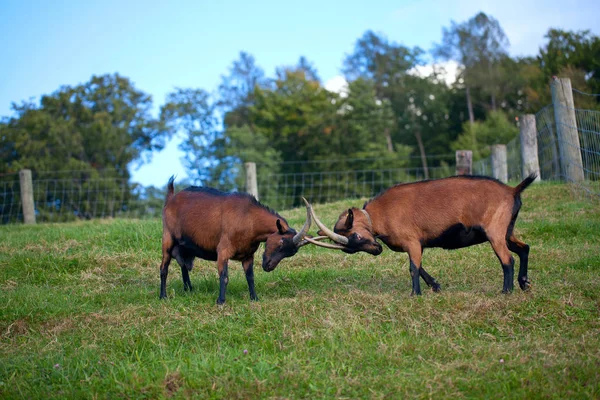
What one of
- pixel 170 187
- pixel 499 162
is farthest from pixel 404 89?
pixel 170 187

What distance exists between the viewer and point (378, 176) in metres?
38.2

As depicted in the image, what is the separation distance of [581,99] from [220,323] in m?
29.4

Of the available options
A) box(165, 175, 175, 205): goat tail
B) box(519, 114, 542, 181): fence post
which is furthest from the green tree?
box(165, 175, 175, 205): goat tail

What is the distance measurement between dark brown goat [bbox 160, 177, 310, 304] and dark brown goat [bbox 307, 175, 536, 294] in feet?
1.96

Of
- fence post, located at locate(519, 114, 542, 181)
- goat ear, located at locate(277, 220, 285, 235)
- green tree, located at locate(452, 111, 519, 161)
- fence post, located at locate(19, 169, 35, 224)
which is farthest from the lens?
green tree, located at locate(452, 111, 519, 161)

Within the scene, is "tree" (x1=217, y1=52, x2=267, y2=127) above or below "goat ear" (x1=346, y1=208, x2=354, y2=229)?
above

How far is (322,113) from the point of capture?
4541 centimetres

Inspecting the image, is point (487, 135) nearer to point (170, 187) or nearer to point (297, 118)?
point (297, 118)

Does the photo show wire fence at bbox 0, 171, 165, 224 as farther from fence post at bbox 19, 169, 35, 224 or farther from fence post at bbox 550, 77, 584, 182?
fence post at bbox 550, 77, 584, 182

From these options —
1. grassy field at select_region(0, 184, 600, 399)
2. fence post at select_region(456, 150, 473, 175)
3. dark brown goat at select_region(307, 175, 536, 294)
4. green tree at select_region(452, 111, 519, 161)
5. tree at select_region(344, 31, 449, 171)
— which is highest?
tree at select_region(344, 31, 449, 171)

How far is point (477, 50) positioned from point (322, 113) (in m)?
17.3

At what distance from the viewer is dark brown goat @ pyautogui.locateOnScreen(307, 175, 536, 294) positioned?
8.07 meters

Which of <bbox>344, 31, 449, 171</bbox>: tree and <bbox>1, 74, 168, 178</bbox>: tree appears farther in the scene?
<bbox>344, 31, 449, 171</bbox>: tree

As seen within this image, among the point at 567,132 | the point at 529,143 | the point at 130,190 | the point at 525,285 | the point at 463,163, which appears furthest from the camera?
the point at 130,190
